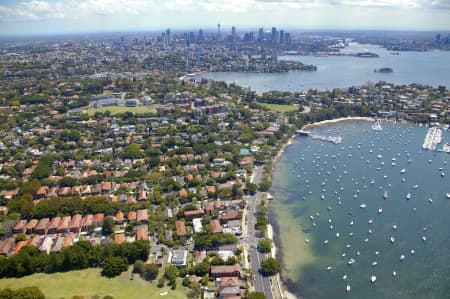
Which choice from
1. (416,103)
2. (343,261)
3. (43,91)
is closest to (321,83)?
(416,103)

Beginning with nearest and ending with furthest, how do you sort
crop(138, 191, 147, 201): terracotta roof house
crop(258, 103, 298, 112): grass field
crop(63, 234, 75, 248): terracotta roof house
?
1. crop(63, 234, 75, 248): terracotta roof house
2. crop(138, 191, 147, 201): terracotta roof house
3. crop(258, 103, 298, 112): grass field

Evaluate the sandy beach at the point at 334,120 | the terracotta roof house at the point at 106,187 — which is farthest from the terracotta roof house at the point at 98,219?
the sandy beach at the point at 334,120

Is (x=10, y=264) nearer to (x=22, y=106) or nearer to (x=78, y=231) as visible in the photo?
(x=78, y=231)

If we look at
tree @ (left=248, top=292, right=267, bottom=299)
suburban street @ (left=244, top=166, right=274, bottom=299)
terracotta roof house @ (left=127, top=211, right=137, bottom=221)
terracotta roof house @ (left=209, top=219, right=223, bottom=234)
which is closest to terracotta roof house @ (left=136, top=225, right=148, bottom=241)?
terracotta roof house @ (left=127, top=211, right=137, bottom=221)

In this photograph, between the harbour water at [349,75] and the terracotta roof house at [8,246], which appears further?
the harbour water at [349,75]

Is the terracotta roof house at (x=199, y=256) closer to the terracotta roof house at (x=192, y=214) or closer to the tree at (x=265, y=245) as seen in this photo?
the tree at (x=265, y=245)

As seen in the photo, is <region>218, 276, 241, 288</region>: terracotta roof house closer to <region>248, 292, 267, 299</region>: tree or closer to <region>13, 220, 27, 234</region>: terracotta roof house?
<region>248, 292, 267, 299</region>: tree
